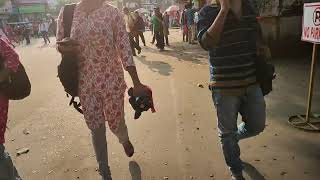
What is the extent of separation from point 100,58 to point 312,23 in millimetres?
2870

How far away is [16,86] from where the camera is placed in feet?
8.69

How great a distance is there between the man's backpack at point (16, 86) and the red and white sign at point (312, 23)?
356cm

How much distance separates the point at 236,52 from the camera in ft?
10.6


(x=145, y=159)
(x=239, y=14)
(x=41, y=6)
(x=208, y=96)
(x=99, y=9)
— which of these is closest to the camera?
(x=239, y=14)

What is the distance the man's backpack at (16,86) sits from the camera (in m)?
2.62

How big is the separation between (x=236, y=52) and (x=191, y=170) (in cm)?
156

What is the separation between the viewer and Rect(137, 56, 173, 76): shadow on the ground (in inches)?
414

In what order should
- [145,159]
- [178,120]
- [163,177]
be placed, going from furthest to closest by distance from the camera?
[178,120]
[145,159]
[163,177]

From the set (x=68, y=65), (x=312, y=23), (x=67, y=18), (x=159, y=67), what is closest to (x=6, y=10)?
(x=159, y=67)

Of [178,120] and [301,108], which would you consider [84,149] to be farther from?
[301,108]

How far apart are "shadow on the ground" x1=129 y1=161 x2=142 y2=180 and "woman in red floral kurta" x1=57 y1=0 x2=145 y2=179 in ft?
2.17

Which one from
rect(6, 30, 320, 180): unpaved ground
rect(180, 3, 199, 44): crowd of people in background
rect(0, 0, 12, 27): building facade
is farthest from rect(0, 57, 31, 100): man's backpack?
rect(0, 0, 12, 27): building facade

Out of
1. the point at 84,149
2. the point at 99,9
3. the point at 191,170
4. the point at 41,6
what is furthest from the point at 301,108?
the point at 41,6

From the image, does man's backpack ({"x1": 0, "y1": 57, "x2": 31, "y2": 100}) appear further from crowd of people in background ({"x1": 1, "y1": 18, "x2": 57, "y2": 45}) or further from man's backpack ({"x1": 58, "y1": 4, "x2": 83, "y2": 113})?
crowd of people in background ({"x1": 1, "y1": 18, "x2": 57, "y2": 45})
